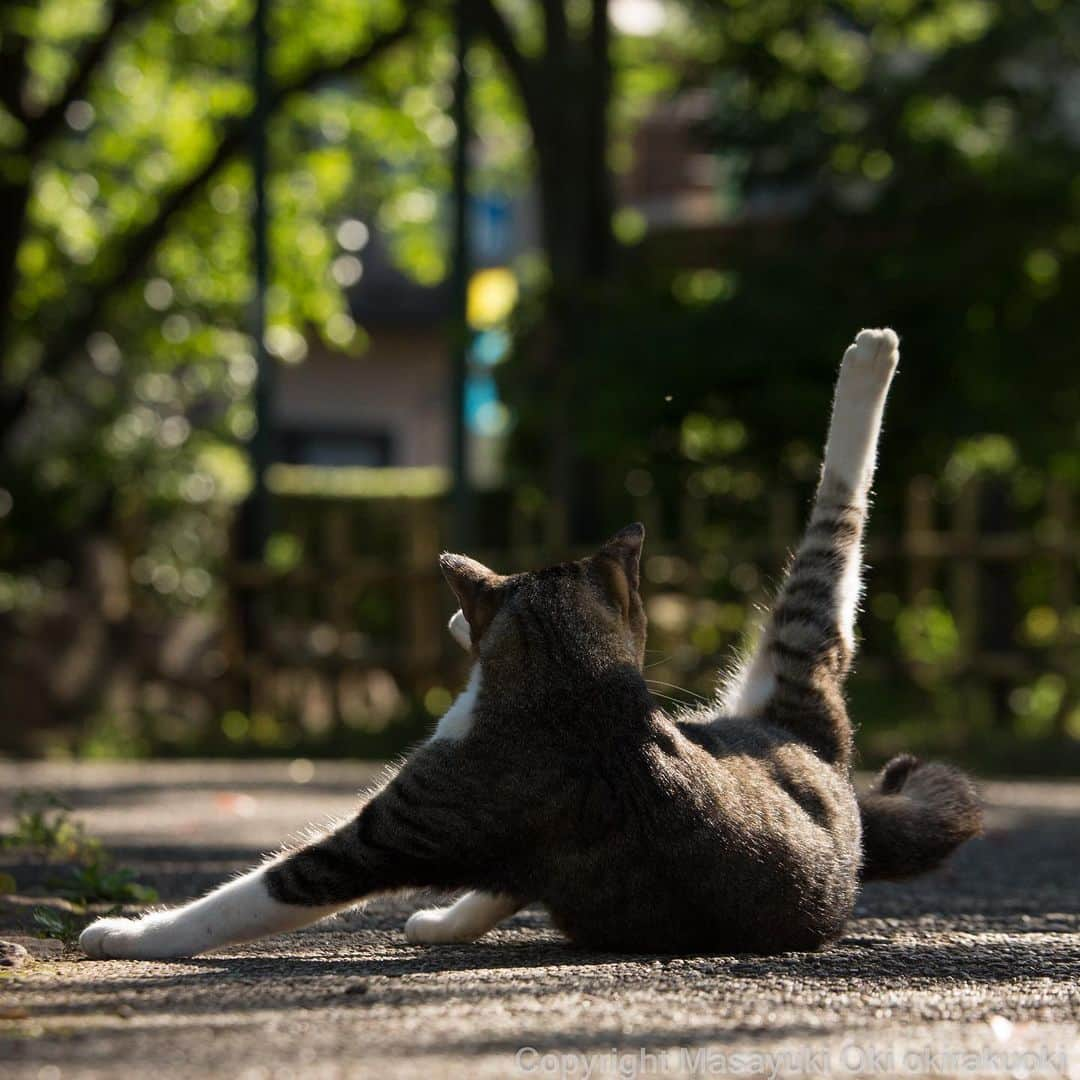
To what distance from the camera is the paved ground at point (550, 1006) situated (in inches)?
110

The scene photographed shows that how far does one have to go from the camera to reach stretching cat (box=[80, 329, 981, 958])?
3.87 meters

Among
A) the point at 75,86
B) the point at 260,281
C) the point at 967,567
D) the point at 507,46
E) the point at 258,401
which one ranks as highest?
the point at 75,86

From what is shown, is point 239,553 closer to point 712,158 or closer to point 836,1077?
point 712,158

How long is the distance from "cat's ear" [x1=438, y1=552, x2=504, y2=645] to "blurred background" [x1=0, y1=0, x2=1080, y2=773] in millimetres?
6754

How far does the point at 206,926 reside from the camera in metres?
3.95

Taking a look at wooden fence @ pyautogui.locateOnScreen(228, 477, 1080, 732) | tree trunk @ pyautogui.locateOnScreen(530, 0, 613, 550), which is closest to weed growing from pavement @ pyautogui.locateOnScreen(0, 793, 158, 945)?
wooden fence @ pyautogui.locateOnScreen(228, 477, 1080, 732)

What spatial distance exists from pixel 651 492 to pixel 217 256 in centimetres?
628

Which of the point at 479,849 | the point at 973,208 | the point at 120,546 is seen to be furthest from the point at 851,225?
the point at 479,849

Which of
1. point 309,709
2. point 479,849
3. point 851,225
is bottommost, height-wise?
point 309,709

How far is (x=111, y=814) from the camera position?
788 cm

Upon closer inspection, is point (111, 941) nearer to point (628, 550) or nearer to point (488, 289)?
point (628, 550)

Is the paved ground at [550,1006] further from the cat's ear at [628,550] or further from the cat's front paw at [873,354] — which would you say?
the cat's front paw at [873,354]

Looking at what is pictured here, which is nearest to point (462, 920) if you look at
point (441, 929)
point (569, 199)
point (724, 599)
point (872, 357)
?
point (441, 929)

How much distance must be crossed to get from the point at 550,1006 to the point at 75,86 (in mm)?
13916
